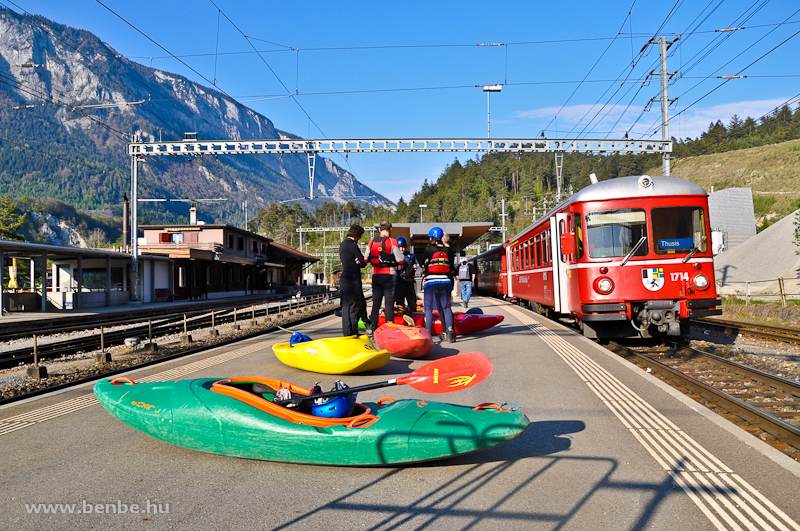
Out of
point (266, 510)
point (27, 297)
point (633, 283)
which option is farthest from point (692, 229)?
point (27, 297)

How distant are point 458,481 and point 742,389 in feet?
16.4

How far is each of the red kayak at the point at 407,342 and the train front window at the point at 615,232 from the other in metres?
3.61

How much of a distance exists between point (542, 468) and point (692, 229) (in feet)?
23.8

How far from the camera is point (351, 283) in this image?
9.11 meters

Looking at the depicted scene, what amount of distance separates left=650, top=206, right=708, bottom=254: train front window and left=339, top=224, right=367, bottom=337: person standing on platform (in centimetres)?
517

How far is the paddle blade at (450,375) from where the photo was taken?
426cm

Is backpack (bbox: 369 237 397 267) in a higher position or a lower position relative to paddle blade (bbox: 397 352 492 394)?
higher

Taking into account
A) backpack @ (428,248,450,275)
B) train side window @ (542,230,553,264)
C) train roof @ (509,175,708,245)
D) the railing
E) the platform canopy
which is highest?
the platform canopy

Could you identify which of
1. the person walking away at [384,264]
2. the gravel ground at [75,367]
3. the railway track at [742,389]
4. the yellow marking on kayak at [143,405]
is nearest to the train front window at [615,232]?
the railway track at [742,389]

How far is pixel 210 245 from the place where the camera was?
41.9 metres

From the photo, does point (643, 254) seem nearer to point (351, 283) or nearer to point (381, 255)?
point (381, 255)

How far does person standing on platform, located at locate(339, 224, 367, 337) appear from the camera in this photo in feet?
29.7

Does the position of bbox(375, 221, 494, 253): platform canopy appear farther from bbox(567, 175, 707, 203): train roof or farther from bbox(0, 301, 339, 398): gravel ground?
bbox(567, 175, 707, 203): train roof

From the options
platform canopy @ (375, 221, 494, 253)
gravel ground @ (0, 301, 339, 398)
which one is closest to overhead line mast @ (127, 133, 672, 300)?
platform canopy @ (375, 221, 494, 253)
